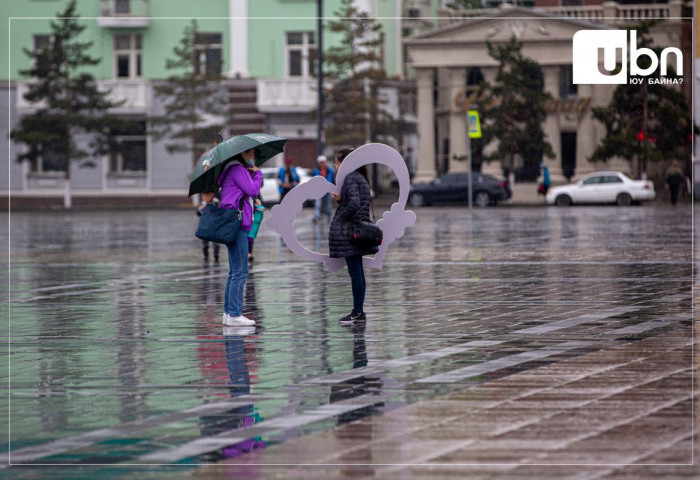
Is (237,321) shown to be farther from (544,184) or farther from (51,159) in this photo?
(51,159)

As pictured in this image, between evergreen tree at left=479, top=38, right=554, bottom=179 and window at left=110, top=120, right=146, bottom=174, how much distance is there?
A: 1552 cm

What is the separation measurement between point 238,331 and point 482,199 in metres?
45.3

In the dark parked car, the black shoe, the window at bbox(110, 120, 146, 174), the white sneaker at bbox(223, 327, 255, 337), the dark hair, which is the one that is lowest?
the white sneaker at bbox(223, 327, 255, 337)

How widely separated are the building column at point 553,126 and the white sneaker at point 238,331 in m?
53.5

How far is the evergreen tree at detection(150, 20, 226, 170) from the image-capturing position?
60375 millimetres

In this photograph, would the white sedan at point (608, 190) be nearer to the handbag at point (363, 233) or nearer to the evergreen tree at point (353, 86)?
the evergreen tree at point (353, 86)

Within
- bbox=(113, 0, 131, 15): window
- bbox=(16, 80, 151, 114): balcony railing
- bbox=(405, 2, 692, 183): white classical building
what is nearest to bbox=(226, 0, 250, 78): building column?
bbox=(16, 80, 151, 114): balcony railing

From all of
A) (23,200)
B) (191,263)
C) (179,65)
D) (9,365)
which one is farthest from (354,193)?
(23,200)

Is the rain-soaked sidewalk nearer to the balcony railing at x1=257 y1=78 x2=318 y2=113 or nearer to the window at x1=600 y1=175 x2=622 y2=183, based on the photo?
the window at x1=600 y1=175 x2=622 y2=183

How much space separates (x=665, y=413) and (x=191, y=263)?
16187 mm

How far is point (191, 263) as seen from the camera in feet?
77.0

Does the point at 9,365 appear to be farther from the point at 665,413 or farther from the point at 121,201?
the point at 121,201

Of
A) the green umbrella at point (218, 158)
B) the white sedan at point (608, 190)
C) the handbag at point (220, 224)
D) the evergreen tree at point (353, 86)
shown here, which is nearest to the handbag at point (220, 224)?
the handbag at point (220, 224)

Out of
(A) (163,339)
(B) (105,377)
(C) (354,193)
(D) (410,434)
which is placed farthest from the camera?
(C) (354,193)
